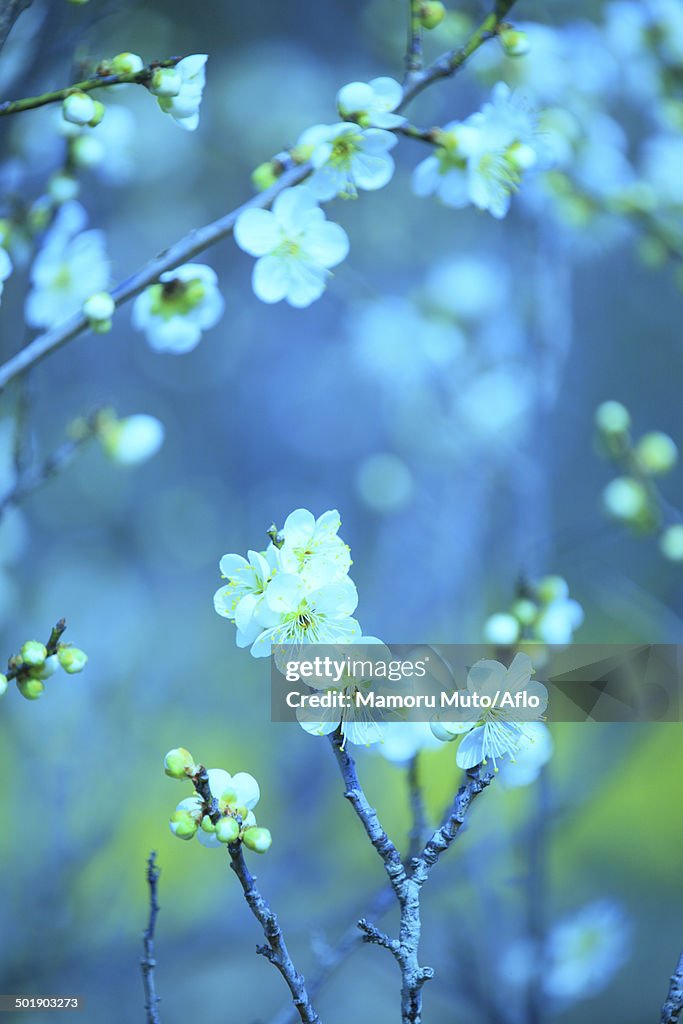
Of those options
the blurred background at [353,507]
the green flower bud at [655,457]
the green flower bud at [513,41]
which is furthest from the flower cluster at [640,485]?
the green flower bud at [513,41]

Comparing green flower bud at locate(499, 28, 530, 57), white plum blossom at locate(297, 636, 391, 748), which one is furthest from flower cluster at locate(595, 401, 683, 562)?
white plum blossom at locate(297, 636, 391, 748)

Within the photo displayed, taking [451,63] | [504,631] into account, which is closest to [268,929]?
[504,631]

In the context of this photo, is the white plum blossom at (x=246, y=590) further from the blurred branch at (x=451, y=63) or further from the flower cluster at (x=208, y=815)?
the blurred branch at (x=451, y=63)

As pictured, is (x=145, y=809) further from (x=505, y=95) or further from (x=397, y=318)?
(x=505, y=95)

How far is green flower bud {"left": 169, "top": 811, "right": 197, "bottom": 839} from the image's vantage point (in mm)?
431

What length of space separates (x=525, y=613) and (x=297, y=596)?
32 cm

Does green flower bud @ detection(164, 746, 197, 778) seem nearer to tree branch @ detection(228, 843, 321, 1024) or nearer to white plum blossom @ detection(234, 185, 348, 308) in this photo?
tree branch @ detection(228, 843, 321, 1024)

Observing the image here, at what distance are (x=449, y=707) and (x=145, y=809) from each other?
27.5 inches

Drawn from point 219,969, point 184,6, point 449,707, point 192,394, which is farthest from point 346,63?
point 219,969

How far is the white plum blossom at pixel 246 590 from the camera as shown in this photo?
1.48ft

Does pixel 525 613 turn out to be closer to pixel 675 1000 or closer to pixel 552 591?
pixel 552 591

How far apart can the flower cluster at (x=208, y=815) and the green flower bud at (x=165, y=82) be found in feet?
1.32

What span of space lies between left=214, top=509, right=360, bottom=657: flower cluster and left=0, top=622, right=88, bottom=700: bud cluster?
114 millimetres

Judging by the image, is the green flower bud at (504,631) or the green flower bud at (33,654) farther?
the green flower bud at (504,631)
